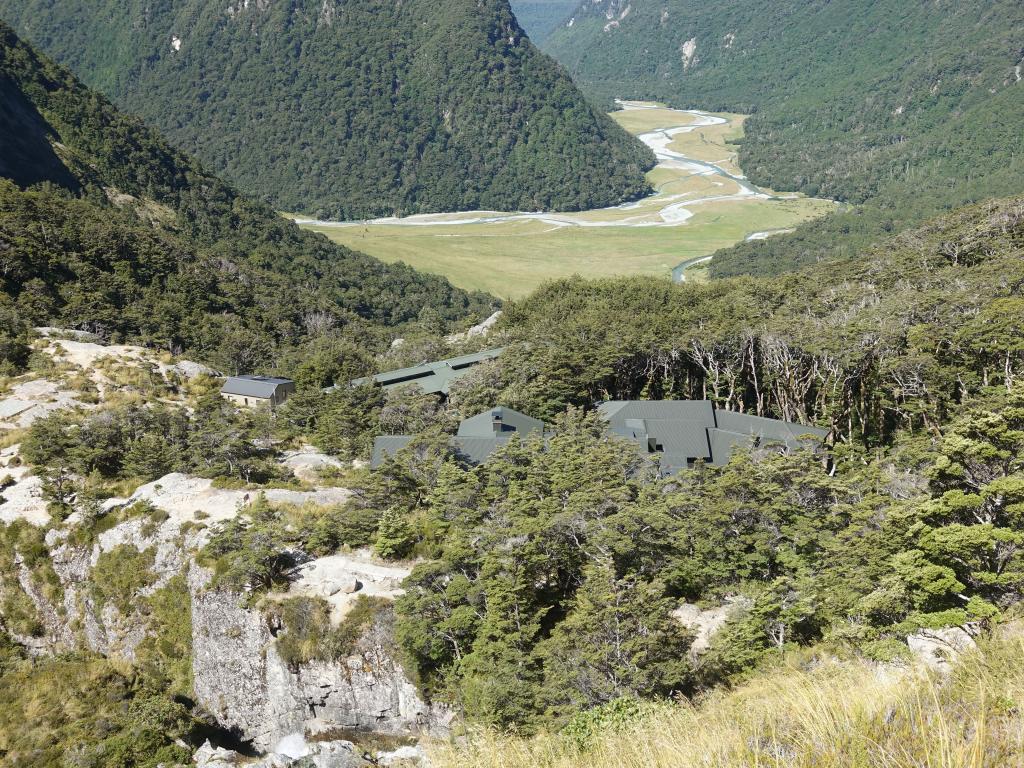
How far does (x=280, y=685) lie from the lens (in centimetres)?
2978

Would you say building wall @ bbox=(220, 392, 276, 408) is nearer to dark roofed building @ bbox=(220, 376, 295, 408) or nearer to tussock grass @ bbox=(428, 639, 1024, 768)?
dark roofed building @ bbox=(220, 376, 295, 408)

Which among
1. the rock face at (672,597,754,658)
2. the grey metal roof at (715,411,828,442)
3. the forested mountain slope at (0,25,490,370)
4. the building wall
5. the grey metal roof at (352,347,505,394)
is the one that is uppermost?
the forested mountain slope at (0,25,490,370)

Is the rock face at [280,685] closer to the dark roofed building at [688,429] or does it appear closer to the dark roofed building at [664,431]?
the dark roofed building at [664,431]

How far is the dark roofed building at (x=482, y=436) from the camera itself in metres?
42.0

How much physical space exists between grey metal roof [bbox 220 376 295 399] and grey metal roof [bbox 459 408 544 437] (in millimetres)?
24811

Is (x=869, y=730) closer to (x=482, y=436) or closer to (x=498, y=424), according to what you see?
(x=482, y=436)

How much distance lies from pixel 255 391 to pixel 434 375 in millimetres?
18033

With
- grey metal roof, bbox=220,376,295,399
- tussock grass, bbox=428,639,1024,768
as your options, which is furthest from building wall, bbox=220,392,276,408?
tussock grass, bbox=428,639,1024,768

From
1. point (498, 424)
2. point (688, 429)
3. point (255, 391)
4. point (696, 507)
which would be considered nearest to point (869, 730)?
point (696, 507)

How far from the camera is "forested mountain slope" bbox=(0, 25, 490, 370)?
79188 mm

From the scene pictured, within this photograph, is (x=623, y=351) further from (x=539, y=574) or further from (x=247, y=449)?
(x=247, y=449)

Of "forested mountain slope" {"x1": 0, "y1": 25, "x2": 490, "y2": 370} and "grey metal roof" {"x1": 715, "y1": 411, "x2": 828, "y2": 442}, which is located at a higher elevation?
"forested mountain slope" {"x1": 0, "y1": 25, "x2": 490, "y2": 370}

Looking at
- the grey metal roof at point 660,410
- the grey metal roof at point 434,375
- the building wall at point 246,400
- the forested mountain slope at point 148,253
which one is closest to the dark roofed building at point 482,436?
the grey metal roof at point 660,410

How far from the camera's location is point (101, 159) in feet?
441
